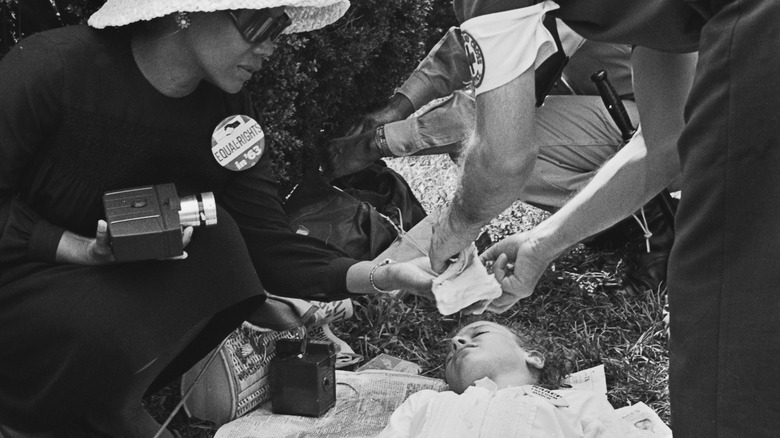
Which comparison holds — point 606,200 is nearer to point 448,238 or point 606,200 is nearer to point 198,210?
point 448,238

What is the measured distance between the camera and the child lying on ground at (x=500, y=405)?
3.21 metres

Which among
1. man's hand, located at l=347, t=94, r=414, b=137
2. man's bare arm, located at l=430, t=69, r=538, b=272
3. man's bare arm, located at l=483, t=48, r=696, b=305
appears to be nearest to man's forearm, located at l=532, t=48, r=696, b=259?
man's bare arm, located at l=483, t=48, r=696, b=305

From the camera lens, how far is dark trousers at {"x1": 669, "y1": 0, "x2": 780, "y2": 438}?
77.2 inches

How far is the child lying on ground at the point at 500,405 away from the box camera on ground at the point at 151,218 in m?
0.92

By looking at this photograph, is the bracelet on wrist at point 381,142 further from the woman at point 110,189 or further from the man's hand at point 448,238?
the man's hand at point 448,238

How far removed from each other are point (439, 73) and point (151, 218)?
2.48 meters

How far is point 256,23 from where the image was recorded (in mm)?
3131

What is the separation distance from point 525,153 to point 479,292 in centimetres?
83

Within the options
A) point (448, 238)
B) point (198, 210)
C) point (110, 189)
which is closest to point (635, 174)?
point (448, 238)

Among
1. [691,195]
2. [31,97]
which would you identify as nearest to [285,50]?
[31,97]

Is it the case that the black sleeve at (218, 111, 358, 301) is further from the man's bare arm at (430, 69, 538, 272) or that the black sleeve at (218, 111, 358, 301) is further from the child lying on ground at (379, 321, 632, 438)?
the man's bare arm at (430, 69, 538, 272)

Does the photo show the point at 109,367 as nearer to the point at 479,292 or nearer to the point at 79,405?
the point at 79,405

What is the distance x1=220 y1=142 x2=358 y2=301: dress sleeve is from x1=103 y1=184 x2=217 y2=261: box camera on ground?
36cm

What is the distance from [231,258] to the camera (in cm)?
331
